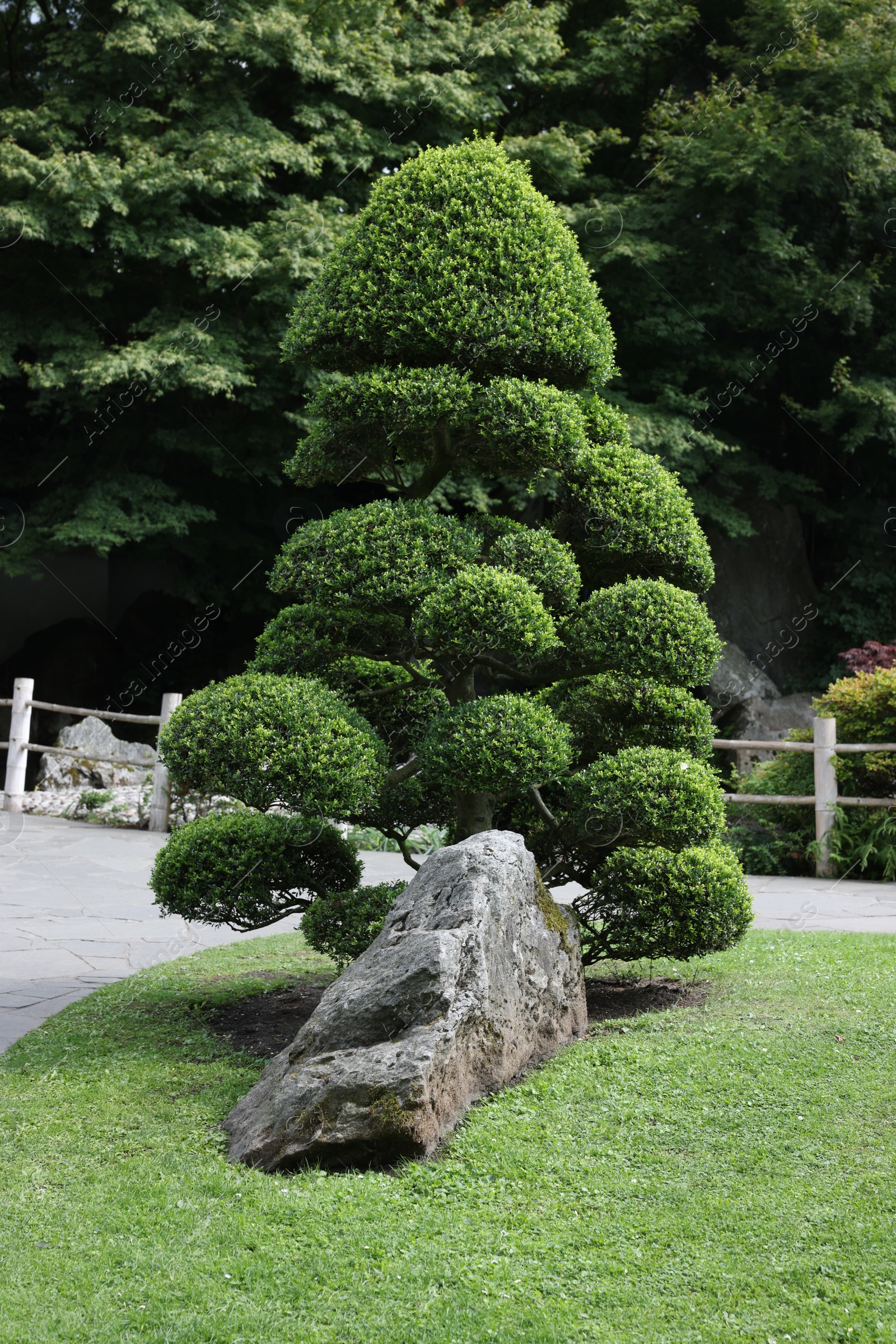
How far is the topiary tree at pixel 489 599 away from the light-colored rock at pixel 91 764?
7703 mm

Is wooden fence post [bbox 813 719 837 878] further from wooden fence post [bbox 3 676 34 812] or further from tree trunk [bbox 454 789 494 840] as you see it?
wooden fence post [bbox 3 676 34 812]

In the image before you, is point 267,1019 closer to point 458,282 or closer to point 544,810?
point 544,810

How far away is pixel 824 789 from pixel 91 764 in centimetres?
815

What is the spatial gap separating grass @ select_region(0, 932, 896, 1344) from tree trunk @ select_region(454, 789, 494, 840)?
1128 millimetres

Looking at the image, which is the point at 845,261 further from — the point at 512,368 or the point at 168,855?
the point at 168,855

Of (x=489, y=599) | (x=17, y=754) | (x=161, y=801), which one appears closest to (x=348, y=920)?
(x=489, y=599)

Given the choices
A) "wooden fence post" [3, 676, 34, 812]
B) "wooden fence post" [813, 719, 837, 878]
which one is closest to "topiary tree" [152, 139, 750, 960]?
"wooden fence post" [813, 719, 837, 878]

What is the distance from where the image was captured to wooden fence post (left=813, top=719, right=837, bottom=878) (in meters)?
9.30

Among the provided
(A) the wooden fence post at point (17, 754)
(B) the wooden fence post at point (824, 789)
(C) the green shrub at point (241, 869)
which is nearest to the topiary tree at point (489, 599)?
(C) the green shrub at point (241, 869)

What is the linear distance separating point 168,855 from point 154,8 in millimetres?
11152

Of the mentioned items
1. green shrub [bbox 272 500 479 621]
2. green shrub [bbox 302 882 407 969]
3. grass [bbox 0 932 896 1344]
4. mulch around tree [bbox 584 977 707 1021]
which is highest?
green shrub [bbox 272 500 479 621]

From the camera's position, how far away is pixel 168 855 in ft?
16.2

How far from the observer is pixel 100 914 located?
7484 mm

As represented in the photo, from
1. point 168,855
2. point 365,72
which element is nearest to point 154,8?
point 365,72
